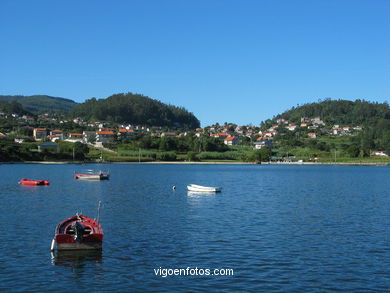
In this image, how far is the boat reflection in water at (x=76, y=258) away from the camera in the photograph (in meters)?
24.9

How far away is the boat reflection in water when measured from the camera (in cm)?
2492

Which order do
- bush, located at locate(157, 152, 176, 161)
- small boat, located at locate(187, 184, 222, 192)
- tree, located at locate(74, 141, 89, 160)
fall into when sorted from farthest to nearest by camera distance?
bush, located at locate(157, 152, 176, 161), tree, located at locate(74, 141, 89, 160), small boat, located at locate(187, 184, 222, 192)

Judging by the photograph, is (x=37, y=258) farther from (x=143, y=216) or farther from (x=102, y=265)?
(x=143, y=216)

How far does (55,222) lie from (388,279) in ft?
84.6

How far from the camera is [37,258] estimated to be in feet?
84.1

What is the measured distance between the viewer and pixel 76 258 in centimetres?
2614

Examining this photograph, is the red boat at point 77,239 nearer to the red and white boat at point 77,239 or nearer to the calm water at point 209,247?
the red and white boat at point 77,239

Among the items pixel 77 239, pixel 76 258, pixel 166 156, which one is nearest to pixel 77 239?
pixel 77 239

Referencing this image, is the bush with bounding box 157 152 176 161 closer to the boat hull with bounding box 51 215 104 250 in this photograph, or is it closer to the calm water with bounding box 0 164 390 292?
the calm water with bounding box 0 164 390 292

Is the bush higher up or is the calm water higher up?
the bush

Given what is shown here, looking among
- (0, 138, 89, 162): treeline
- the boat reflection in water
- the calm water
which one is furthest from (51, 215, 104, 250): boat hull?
(0, 138, 89, 162): treeline

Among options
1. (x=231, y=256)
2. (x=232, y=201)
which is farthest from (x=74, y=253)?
(x=232, y=201)

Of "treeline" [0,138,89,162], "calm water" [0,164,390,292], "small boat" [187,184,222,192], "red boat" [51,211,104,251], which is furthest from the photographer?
"treeline" [0,138,89,162]

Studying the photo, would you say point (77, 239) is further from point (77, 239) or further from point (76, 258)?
point (76, 258)
